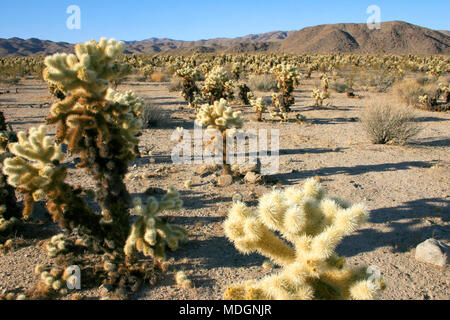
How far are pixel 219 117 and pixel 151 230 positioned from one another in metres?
4.00

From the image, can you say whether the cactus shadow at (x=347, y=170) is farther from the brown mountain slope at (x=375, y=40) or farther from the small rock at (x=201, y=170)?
the brown mountain slope at (x=375, y=40)

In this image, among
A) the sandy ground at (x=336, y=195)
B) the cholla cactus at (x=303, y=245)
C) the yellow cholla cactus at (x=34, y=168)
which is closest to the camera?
the cholla cactus at (x=303, y=245)

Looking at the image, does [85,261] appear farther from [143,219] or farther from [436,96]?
[436,96]

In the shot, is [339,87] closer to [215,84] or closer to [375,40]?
[215,84]

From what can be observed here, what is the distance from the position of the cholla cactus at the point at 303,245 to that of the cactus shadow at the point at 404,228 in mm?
2202

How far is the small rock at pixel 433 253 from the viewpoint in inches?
167

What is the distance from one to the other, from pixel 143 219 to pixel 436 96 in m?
16.8

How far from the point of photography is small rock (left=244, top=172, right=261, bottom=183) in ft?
22.2

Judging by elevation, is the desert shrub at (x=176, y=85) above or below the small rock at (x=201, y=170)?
above

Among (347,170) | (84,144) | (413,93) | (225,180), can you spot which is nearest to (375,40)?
(413,93)

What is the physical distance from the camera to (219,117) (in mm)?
6777

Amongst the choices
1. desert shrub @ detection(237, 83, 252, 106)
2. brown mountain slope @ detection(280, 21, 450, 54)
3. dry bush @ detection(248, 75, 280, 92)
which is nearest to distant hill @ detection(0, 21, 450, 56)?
brown mountain slope @ detection(280, 21, 450, 54)

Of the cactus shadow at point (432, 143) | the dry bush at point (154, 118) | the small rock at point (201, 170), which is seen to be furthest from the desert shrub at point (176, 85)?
the cactus shadow at point (432, 143)

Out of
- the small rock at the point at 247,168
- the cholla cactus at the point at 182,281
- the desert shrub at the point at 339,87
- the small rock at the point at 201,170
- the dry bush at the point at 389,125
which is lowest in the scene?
the cholla cactus at the point at 182,281
